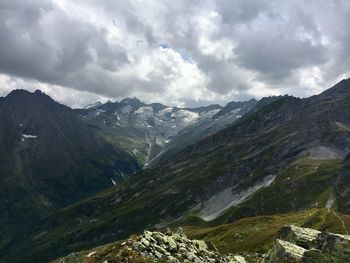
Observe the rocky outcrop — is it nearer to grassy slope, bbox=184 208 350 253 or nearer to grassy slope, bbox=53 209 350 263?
grassy slope, bbox=53 209 350 263

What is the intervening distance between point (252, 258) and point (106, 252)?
1633 inches

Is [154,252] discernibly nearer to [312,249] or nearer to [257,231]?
[312,249]

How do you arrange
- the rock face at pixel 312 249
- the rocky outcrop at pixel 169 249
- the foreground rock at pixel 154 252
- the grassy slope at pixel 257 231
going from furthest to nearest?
the grassy slope at pixel 257 231, the rocky outcrop at pixel 169 249, the foreground rock at pixel 154 252, the rock face at pixel 312 249

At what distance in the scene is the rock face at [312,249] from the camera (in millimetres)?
41025

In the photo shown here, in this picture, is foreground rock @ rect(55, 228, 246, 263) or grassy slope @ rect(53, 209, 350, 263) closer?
foreground rock @ rect(55, 228, 246, 263)

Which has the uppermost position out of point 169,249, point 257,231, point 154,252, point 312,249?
point 154,252

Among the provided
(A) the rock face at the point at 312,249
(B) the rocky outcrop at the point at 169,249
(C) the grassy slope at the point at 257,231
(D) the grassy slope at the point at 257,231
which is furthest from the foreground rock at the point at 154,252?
(D) the grassy slope at the point at 257,231

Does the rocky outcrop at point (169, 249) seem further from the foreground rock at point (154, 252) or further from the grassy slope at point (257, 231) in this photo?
the grassy slope at point (257, 231)

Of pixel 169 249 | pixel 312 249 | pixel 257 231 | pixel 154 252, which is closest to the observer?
pixel 312 249

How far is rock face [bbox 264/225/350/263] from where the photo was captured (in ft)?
135

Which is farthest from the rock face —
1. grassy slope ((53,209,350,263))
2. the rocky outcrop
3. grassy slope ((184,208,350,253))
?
grassy slope ((184,208,350,253))

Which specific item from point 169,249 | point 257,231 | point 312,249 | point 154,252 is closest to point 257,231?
point 257,231

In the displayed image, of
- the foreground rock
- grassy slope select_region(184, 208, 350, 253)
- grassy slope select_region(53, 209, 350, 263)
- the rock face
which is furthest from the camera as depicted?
grassy slope select_region(184, 208, 350, 253)

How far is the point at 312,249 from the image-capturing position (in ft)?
137
